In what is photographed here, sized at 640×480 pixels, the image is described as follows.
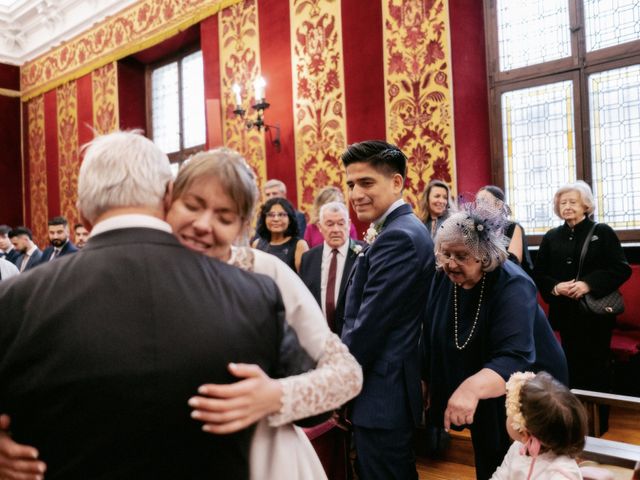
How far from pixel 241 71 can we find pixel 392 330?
4959mm

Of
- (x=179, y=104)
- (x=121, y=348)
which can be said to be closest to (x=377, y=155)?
(x=121, y=348)

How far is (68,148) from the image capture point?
873 cm

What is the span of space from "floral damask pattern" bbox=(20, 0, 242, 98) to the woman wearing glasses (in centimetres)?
346

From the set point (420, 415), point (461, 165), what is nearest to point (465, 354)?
point (420, 415)

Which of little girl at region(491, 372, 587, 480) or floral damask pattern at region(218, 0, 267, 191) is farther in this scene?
floral damask pattern at region(218, 0, 267, 191)

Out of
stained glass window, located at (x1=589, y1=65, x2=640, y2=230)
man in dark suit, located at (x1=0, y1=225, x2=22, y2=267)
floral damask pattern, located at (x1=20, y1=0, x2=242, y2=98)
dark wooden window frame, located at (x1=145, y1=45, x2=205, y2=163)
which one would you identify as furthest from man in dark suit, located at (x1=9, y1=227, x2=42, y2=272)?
stained glass window, located at (x1=589, y1=65, x2=640, y2=230)

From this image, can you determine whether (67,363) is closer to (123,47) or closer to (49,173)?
(123,47)

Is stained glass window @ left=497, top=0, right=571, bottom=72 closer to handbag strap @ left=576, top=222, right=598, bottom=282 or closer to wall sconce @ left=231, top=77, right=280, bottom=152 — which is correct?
handbag strap @ left=576, top=222, right=598, bottom=282

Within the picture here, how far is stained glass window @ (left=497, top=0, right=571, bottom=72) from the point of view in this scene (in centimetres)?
429

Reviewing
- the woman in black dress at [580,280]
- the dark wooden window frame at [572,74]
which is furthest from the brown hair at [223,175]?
the dark wooden window frame at [572,74]

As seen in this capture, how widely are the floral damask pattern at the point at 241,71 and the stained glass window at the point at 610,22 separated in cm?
329

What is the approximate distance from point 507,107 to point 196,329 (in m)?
4.31

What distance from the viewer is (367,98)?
5.05 m

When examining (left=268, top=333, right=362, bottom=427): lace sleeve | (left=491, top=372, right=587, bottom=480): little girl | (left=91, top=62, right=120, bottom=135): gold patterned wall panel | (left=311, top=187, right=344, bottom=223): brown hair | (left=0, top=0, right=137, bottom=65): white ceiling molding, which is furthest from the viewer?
(left=0, top=0, right=137, bottom=65): white ceiling molding
